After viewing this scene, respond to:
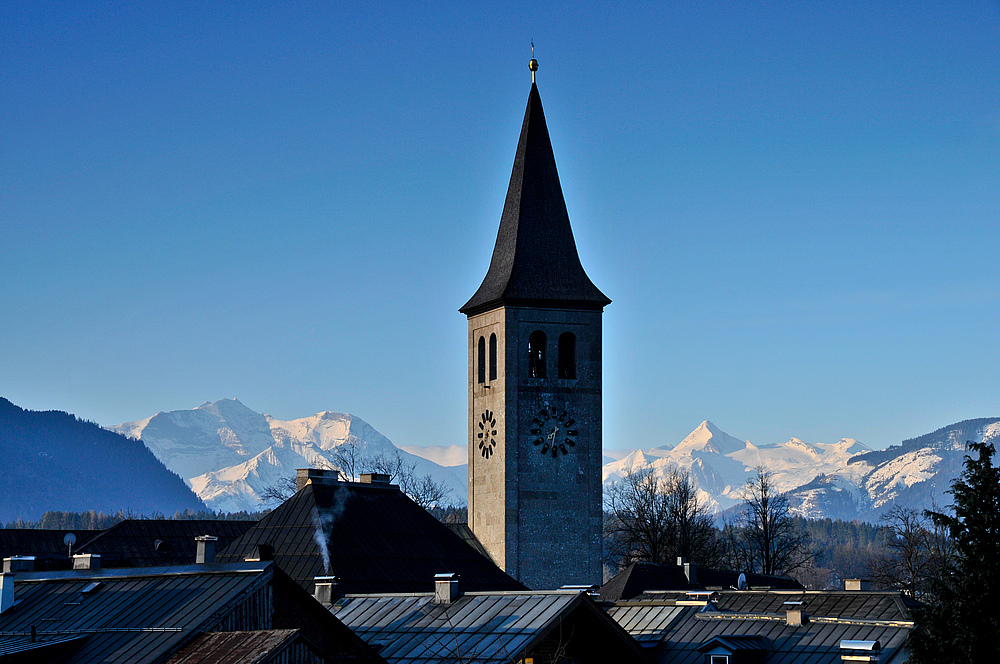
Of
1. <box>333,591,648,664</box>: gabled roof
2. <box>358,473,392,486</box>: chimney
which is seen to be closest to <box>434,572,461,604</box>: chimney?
<box>333,591,648,664</box>: gabled roof

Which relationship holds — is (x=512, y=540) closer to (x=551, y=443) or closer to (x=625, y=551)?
(x=551, y=443)

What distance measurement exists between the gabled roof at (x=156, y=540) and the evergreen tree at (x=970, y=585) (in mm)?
46845

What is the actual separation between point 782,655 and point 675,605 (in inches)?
172

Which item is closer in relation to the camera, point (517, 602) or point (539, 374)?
point (517, 602)

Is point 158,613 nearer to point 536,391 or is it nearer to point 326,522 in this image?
point 326,522

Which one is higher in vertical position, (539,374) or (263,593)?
(539,374)

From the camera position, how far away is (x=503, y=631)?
113 ft

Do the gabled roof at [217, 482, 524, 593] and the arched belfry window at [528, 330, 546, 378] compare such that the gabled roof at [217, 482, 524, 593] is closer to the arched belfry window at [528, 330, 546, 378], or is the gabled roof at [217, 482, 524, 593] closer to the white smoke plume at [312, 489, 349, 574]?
the white smoke plume at [312, 489, 349, 574]

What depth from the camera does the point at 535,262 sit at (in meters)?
68.9

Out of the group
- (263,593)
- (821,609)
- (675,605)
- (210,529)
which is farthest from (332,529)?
(210,529)

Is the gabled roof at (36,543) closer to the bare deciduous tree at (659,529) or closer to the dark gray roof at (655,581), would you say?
the dark gray roof at (655,581)

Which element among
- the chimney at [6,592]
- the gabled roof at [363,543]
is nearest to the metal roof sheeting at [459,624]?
the chimney at [6,592]

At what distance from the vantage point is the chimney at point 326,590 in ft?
140

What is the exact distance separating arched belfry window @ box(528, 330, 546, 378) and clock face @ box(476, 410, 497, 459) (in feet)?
8.16
